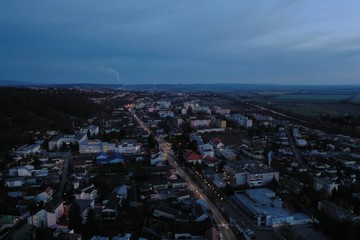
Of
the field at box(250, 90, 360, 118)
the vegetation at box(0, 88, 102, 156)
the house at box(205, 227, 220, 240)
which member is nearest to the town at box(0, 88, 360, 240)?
the house at box(205, 227, 220, 240)

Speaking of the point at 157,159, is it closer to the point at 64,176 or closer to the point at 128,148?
the point at 128,148

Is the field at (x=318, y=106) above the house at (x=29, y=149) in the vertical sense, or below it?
below

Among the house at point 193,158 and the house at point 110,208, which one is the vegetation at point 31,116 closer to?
the house at point 110,208

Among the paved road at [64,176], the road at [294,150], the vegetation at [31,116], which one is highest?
the vegetation at [31,116]

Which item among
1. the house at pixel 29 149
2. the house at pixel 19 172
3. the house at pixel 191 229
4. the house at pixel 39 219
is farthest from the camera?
the house at pixel 29 149

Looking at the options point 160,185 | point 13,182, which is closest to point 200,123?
point 160,185

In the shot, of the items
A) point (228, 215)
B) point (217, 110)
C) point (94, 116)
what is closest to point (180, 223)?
point (228, 215)

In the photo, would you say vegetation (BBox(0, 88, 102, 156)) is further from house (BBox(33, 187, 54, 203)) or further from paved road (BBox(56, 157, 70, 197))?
house (BBox(33, 187, 54, 203))

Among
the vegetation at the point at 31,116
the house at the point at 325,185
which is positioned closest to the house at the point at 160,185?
the house at the point at 325,185

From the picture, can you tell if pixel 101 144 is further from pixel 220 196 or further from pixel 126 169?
pixel 220 196
